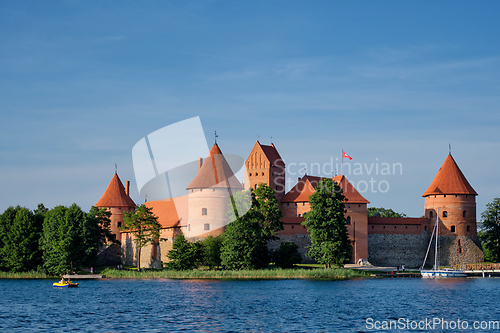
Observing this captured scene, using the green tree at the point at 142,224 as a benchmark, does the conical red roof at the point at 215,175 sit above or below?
above

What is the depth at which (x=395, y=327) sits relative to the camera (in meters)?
26.8

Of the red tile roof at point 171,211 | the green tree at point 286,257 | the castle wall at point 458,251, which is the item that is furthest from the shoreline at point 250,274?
the castle wall at point 458,251

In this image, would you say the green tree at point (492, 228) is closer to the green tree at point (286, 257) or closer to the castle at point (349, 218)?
the castle at point (349, 218)

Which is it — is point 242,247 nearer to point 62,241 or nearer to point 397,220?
point 62,241

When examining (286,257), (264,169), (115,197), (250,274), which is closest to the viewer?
(250,274)

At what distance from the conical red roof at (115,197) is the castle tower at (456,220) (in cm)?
3412

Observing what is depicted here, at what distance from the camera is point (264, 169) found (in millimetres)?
69875

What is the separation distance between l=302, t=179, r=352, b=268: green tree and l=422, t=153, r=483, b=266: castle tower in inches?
710

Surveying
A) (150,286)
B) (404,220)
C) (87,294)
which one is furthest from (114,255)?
(404,220)

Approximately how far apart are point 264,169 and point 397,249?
16645 mm

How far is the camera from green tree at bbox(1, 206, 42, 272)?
5400 cm

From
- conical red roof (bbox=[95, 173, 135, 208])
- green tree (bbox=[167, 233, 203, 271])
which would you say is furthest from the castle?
green tree (bbox=[167, 233, 203, 271])

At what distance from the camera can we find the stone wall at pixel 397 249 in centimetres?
6488

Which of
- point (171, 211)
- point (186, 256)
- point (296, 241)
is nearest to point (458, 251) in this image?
point (296, 241)
